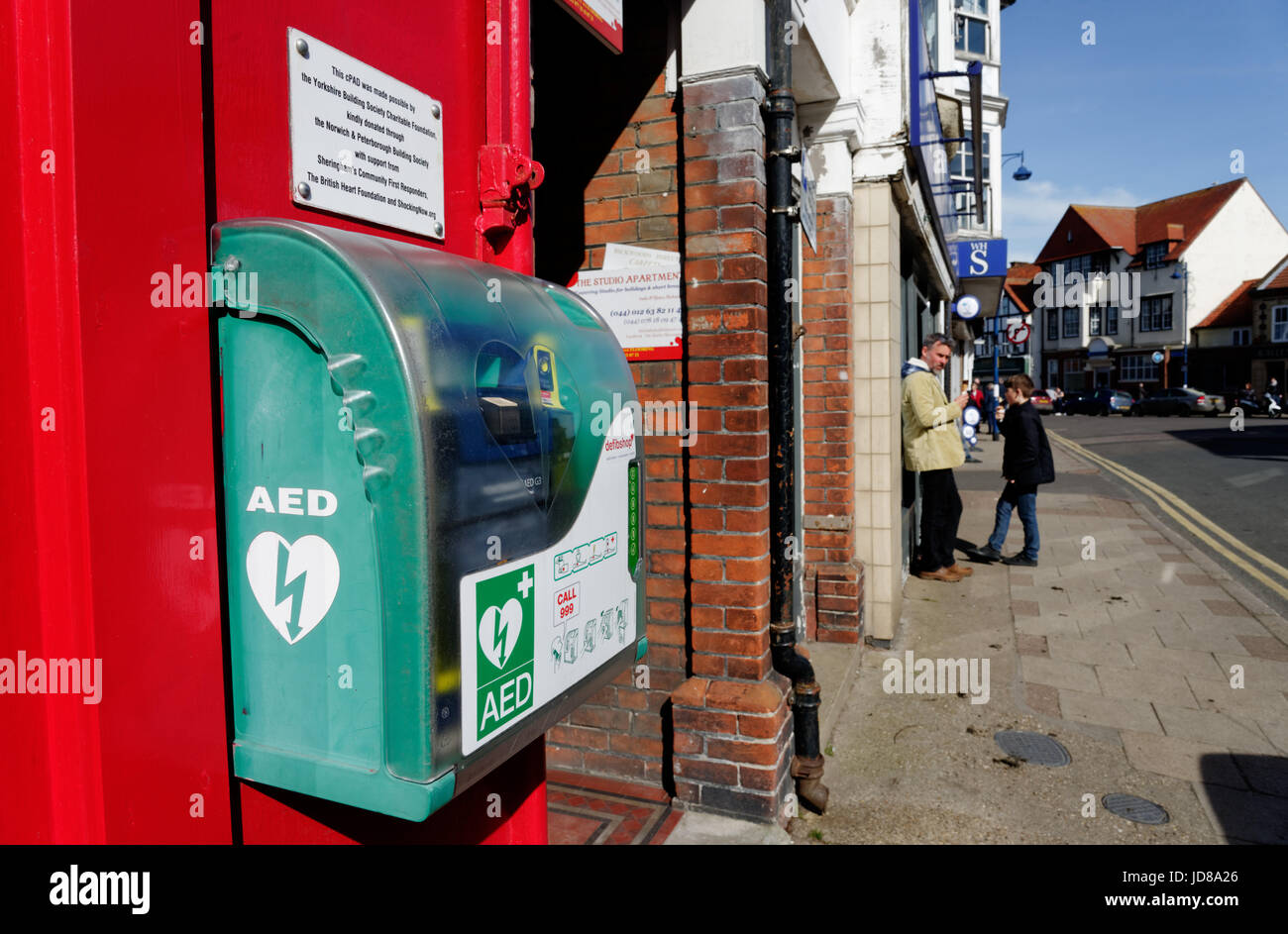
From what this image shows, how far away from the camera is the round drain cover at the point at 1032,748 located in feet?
13.1

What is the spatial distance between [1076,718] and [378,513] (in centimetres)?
447

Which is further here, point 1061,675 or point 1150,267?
point 1150,267

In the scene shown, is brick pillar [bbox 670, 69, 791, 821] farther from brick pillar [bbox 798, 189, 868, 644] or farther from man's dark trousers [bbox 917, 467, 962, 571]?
man's dark trousers [bbox 917, 467, 962, 571]

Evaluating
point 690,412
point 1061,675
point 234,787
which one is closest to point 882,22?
point 690,412

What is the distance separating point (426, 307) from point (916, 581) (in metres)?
7.06

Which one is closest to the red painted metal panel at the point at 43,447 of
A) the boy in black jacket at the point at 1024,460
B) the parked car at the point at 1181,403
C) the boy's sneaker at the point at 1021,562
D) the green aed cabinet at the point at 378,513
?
the green aed cabinet at the point at 378,513

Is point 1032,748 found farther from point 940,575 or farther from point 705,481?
point 940,575

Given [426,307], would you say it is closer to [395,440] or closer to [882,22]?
[395,440]

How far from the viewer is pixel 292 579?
4.34ft

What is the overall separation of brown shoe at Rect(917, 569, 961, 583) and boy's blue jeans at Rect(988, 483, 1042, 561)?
41.9 inches

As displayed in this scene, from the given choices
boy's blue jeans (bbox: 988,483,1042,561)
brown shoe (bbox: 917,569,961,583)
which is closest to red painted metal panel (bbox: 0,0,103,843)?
brown shoe (bbox: 917,569,961,583)

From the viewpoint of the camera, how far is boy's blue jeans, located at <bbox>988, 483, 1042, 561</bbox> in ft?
26.4

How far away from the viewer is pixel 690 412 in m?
3.43

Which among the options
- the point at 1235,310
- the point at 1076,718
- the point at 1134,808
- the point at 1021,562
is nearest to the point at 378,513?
the point at 1134,808
